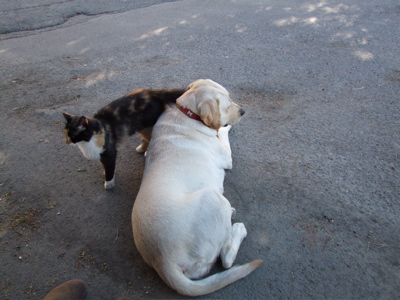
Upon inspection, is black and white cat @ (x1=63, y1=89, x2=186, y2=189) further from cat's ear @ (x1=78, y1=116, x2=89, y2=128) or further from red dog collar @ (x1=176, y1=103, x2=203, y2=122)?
red dog collar @ (x1=176, y1=103, x2=203, y2=122)

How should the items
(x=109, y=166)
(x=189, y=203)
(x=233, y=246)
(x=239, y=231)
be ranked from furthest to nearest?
1. (x=109, y=166)
2. (x=239, y=231)
3. (x=233, y=246)
4. (x=189, y=203)

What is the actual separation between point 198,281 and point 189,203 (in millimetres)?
545

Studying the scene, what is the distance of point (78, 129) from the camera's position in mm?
3043

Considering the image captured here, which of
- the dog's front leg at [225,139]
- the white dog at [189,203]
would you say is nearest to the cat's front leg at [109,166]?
the white dog at [189,203]

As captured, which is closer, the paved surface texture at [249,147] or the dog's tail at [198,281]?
the dog's tail at [198,281]

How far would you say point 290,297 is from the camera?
2432 millimetres

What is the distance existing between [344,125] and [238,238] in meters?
2.16

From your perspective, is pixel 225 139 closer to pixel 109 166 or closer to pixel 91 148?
pixel 109 166

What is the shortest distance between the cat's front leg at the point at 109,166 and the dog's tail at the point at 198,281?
1406 mm

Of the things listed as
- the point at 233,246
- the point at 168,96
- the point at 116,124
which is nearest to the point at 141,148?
the point at 116,124

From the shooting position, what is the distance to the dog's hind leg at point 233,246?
257 centimetres

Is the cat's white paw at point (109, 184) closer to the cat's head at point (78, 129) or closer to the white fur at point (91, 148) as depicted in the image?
the white fur at point (91, 148)

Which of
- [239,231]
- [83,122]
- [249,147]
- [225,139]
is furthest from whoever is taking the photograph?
[249,147]

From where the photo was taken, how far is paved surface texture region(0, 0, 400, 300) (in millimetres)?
2680
